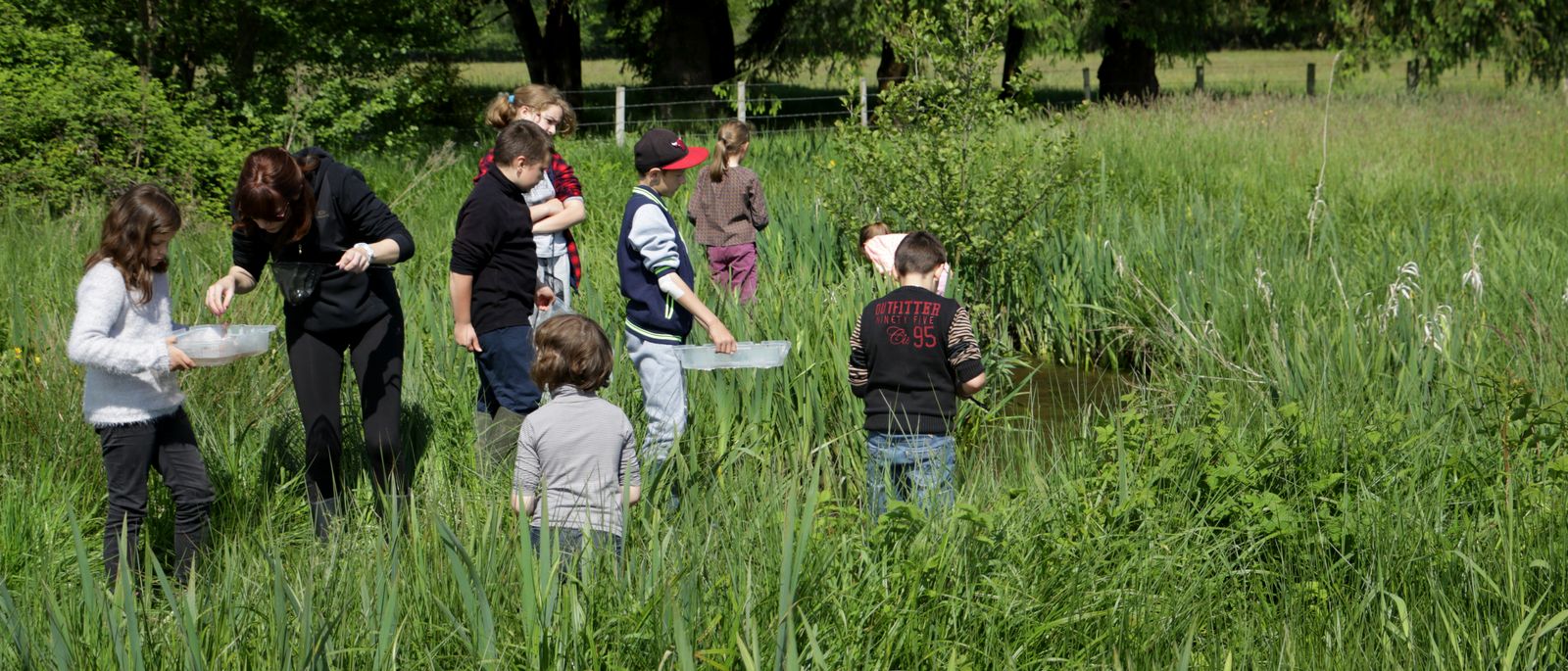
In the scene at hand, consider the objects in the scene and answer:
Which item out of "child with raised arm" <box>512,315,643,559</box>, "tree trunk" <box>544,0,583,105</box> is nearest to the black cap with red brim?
"child with raised arm" <box>512,315,643,559</box>

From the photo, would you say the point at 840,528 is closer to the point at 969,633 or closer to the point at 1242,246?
the point at 969,633

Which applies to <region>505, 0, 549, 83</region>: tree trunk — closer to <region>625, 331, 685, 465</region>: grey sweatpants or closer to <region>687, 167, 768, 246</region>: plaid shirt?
<region>687, 167, 768, 246</region>: plaid shirt

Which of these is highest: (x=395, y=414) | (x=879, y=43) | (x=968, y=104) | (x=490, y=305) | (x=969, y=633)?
(x=879, y=43)

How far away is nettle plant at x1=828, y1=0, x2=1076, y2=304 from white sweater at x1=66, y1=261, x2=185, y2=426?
4210mm

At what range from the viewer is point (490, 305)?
4.23 meters

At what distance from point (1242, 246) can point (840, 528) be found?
5.45m

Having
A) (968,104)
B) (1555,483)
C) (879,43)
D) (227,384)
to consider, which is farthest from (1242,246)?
(879,43)

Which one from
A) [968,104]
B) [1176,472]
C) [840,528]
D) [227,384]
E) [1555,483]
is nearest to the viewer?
[840,528]

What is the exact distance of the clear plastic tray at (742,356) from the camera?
395 centimetres

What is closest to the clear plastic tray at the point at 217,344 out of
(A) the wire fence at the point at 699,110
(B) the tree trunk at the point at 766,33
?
(A) the wire fence at the point at 699,110

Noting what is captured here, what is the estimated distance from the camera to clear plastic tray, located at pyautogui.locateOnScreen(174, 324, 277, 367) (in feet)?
11.1

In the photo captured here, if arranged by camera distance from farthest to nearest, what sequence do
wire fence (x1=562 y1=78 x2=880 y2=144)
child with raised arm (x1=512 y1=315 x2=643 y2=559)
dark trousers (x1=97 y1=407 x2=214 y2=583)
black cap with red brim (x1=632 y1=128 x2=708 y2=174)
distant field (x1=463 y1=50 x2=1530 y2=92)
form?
distant field (x1=463 y1=50 x2=1530 y2=92), wire fence (x1=562 y1=78 x2=880 y2=144), black cap with red brim (x1=632 y1=128 x2=708 y2=174), dark trousers (x1=97 y1=407 x2=214 y2=583), child with raised arm (x1=512 y1=315 x2=643 y2=559)

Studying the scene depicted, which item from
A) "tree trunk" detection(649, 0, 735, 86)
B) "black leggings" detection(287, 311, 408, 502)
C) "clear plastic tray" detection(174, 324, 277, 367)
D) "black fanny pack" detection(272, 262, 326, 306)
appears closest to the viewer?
"clear plastic tray" detection(174, 324, 277, 367)

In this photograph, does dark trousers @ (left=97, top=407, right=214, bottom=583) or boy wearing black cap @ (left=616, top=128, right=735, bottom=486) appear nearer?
dark trousers @ (left=97, top=407, right=214, bottom=583)
